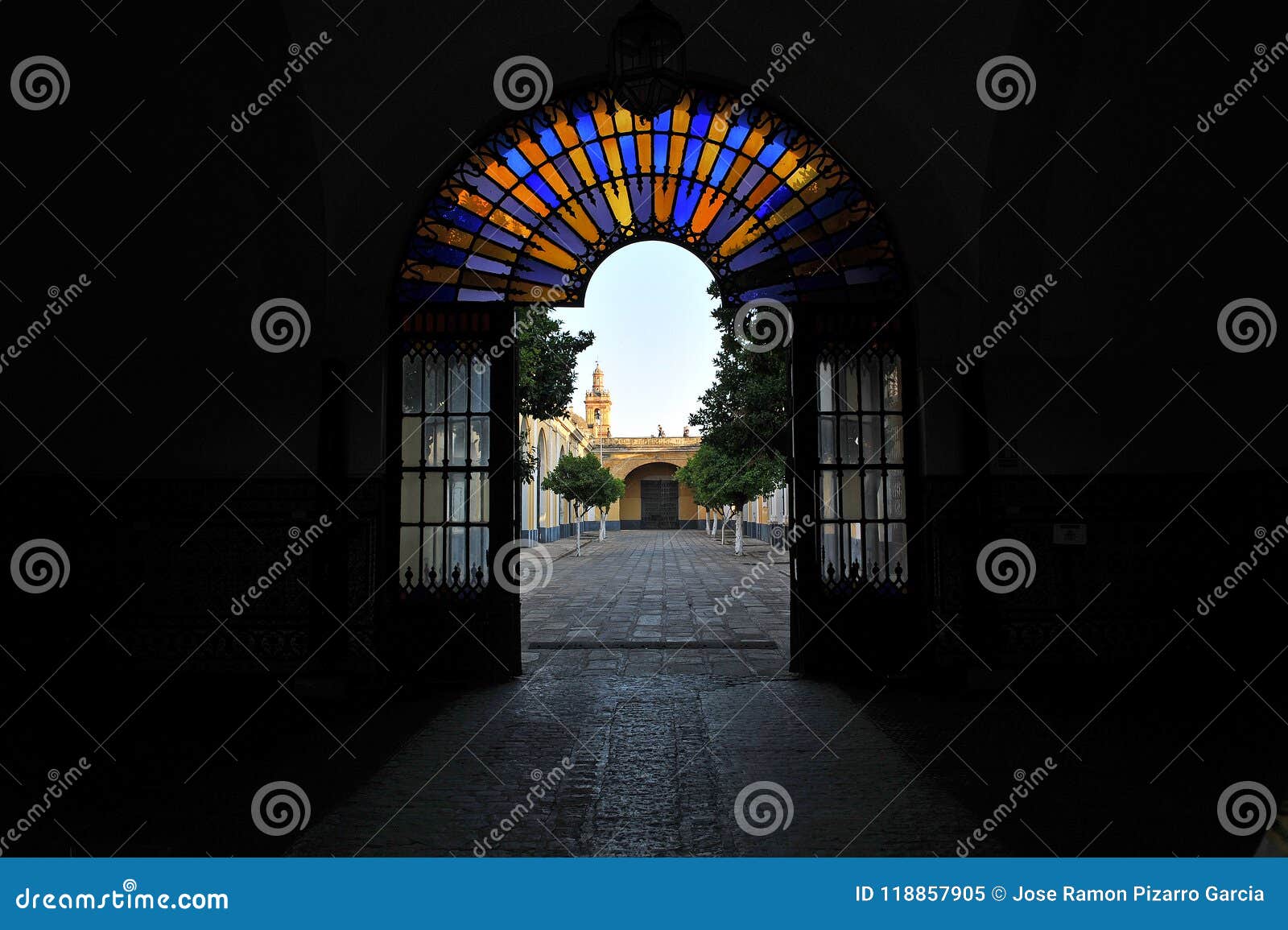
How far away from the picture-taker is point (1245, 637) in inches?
211

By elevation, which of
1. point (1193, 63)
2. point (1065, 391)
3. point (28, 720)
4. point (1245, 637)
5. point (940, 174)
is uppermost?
point (1193, 63)

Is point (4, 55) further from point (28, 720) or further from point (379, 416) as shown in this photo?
point (28, 720)

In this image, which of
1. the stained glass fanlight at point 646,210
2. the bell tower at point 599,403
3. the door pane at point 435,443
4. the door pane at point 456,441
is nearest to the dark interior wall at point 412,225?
the stained glass fanlight at point 646,210

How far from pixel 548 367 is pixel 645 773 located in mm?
11717

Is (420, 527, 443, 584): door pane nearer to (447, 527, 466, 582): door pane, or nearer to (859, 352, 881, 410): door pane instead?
(447, 527, 466, 582): door pane

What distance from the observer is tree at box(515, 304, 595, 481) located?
47.1ft

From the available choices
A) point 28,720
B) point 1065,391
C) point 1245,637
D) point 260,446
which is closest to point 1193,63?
point 1065,391

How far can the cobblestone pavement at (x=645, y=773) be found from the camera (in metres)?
2.92

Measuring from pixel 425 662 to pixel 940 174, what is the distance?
4.52m

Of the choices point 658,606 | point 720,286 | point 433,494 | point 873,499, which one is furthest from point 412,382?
point 658,606

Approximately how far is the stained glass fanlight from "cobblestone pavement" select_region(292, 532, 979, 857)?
260 cm

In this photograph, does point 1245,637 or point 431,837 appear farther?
point 1245,637

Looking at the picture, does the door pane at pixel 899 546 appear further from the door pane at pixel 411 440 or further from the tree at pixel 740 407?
the tree at pixel 740 407

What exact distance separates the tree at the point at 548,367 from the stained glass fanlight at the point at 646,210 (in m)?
8.29
